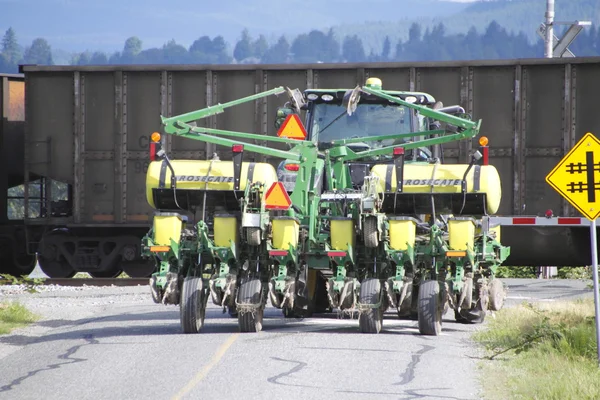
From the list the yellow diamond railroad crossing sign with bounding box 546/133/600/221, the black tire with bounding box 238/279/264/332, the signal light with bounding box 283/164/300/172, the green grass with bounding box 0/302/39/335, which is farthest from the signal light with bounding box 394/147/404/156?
the green grass with bounding box 0/302/39/335

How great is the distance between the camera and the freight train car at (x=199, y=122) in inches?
847

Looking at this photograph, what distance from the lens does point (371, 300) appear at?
13.0 metres

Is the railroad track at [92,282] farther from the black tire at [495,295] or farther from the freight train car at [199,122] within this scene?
the black tire at [495,295]

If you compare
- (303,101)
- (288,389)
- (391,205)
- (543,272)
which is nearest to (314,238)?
(391,205)

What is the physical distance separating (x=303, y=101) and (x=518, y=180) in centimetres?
715

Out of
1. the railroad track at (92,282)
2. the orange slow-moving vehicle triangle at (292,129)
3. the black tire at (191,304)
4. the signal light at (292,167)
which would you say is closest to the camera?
the black tire at (191,304)

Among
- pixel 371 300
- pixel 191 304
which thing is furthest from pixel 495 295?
pixel 191 304

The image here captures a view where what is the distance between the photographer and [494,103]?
2170cm

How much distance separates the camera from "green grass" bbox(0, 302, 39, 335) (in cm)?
1500

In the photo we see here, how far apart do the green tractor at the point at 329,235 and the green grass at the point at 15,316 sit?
2.50 m

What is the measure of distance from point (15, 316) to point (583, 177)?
313 inches

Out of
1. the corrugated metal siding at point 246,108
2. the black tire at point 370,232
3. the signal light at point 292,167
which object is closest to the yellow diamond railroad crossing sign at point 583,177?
the black tire at point 370,232

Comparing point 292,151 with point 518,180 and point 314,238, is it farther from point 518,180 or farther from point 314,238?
point 518,180

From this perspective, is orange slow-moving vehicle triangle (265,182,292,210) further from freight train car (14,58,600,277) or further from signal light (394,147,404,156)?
freight train car (14,58,600,277)
